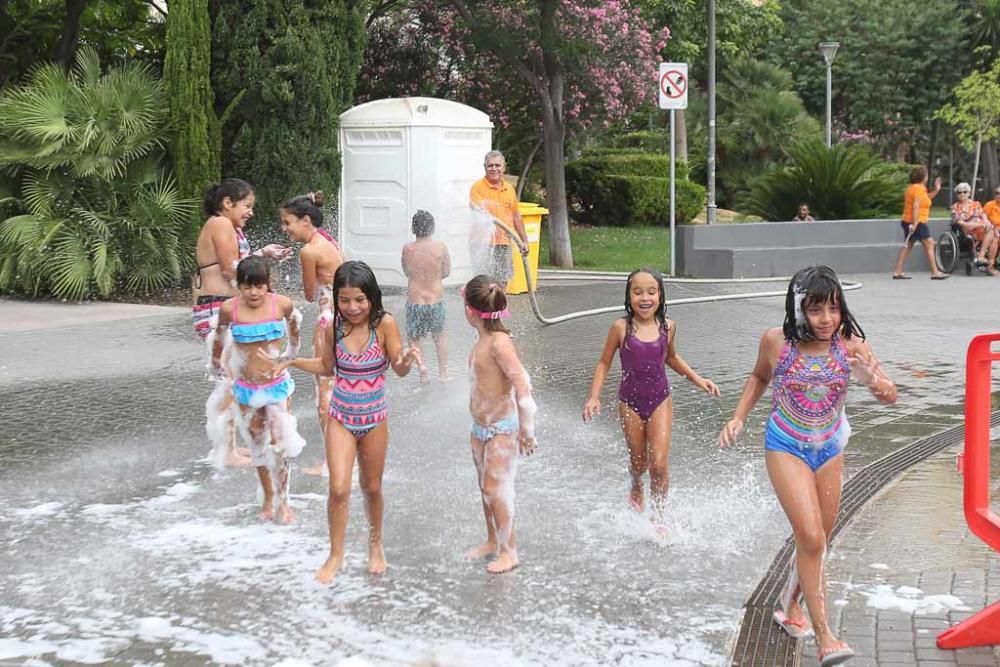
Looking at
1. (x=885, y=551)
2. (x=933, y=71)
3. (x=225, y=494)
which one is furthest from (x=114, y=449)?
(x=933, y=71)

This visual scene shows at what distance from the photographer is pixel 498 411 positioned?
5.74 m

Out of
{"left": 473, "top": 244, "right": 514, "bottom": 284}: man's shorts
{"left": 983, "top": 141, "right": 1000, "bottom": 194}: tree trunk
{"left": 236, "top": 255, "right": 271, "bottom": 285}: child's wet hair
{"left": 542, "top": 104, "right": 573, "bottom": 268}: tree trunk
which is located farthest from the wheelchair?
{"left": 983, "top": 141, "right": 1000, "bottom": 194}: tree trunk

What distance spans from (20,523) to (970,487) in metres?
4.48

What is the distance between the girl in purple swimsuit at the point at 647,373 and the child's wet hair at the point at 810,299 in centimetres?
115

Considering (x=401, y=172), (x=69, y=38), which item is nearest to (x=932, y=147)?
(x=401, y=172)

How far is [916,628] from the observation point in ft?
16.2

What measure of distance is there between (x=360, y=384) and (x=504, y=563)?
100 cm

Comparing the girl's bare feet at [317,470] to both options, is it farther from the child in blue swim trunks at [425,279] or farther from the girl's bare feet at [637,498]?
the child in blue swim trunks at [425,279]

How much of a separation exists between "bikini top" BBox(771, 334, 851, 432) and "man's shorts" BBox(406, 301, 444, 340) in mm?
5191

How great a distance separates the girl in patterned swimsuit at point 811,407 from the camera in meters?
4.71

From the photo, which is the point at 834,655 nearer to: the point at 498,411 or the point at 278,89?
the point at 498,411

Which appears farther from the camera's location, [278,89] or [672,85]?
[672,85]

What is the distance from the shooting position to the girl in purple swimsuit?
603 centimetres

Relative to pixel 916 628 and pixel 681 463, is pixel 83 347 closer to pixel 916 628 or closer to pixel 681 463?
pixel 681 463
